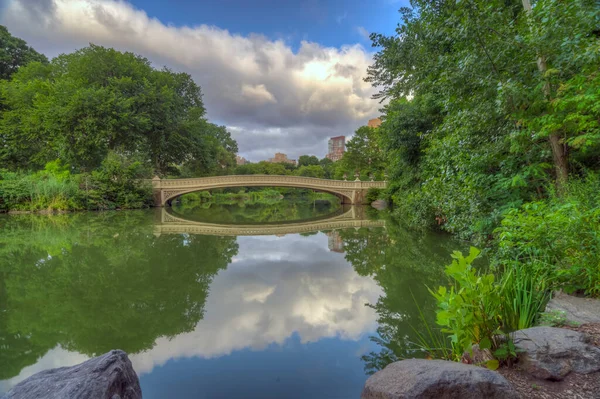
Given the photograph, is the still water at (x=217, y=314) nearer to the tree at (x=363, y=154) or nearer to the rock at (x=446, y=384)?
the rock at (x=446, y=384)

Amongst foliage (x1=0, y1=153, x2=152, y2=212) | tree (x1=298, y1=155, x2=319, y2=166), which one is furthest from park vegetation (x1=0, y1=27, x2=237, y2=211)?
tree (x1=298, y1=155, x2=319, y2=166)

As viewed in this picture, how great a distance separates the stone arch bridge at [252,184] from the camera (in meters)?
17.1

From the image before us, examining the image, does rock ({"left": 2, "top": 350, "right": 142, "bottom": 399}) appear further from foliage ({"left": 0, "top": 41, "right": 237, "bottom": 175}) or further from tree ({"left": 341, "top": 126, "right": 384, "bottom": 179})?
tree ({"left": 341, "top": 126, "right": 384, "bottom": 179})

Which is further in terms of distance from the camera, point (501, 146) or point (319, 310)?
point (501, 146)

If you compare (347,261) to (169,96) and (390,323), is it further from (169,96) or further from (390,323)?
(169,96)

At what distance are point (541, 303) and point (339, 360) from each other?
55.6 inches

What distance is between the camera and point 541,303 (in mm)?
2031

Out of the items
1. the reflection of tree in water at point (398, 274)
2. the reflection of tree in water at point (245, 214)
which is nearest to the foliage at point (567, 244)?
the reflection of tree in water at point (398, 274)

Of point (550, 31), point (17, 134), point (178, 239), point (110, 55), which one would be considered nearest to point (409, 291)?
point (550, 31)

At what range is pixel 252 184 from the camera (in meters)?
18.3

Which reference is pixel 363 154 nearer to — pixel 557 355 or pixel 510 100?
pixel 510 100

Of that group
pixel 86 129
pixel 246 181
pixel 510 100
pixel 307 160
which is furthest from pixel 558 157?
pixel 307 160

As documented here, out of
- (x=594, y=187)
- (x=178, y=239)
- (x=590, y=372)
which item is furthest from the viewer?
(x=178, y=239)

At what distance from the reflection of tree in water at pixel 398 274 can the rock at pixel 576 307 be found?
2.92 ft
